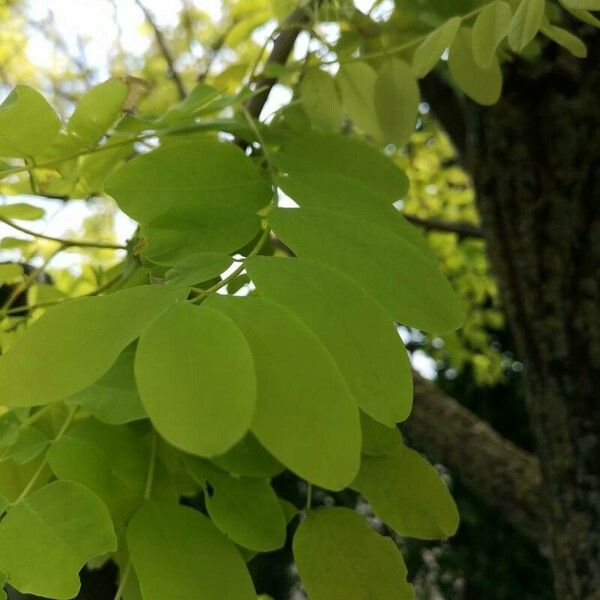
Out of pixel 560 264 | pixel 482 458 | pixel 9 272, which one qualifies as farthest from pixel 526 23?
pixel 482 458

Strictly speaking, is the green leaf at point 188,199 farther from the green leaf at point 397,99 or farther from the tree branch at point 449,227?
the tree branch at point 449,227

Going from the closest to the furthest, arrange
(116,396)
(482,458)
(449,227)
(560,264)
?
(116,396), (560,264), (482,458), (449,227)

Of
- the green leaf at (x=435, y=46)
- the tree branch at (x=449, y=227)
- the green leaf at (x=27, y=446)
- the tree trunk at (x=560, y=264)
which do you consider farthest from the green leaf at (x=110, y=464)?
the tree branch at (x=449, y=227)

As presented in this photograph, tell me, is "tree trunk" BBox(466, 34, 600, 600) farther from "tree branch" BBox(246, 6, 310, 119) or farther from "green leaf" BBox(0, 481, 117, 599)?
"green leaf" BBox(0, 481, 117, 599)

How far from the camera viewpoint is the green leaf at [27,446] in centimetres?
36

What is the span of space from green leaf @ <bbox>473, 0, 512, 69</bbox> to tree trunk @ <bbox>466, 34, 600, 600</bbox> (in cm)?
60

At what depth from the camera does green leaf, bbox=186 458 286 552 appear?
34cm

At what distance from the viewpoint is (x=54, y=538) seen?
0.98 ft

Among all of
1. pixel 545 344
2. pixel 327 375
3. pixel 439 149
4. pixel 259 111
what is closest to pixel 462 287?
pixel 439 149

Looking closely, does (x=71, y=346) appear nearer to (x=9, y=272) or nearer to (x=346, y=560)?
(x=346, y=560)

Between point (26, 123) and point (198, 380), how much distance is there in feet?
0.63

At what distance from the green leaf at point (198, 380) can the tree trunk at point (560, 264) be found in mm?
779

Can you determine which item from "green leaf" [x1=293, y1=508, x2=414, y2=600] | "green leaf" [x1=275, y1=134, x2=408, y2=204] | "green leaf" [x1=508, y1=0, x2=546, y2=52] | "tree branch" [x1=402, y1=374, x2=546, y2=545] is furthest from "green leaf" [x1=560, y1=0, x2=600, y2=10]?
"tree branch" [x1=402, y1=374, x2=546, y2=545]

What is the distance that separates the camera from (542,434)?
0.97 m
